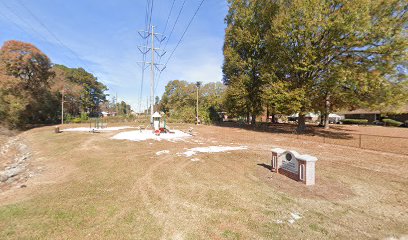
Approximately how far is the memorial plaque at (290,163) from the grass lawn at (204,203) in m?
0.41

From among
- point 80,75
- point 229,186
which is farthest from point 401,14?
point 80,75

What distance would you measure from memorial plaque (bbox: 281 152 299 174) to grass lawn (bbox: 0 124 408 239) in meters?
0.41

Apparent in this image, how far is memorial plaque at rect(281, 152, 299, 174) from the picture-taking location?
20.9 ft

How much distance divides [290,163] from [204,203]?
3807 millimetres

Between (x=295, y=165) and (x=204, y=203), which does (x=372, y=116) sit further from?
(x=204, y=203)

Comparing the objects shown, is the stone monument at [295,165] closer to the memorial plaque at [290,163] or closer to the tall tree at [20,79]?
the memorial plaque at [290,163]

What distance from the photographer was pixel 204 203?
468 centimetres

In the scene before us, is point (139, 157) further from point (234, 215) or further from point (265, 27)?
point (265, 27)

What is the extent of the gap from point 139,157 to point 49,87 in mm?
38055

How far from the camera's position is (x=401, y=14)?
16094 millimetres

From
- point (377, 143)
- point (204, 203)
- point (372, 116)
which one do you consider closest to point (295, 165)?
point (204, 203)

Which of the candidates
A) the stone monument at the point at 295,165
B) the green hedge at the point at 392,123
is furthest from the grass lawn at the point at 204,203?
the green hedge at the point at 392,123

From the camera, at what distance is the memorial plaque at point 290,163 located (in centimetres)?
637

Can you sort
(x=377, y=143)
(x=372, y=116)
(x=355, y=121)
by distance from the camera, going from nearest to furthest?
(x=377, y=143) → (x=355, y=121) → (x=372, y=116)
